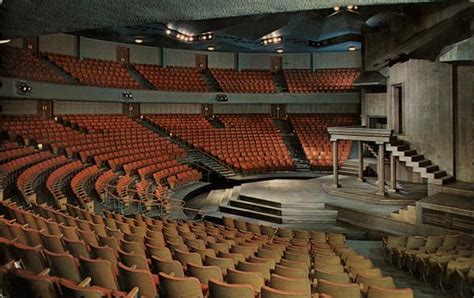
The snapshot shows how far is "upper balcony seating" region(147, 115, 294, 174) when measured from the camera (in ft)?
60.4

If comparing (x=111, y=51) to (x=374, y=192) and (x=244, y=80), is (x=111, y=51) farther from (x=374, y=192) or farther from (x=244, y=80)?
(x=374, y=192)

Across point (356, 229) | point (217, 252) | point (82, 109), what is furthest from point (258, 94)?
point (217, 252)

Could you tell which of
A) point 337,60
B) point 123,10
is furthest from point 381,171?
point 337,60

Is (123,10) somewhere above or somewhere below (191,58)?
below

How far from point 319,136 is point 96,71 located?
35.9ft

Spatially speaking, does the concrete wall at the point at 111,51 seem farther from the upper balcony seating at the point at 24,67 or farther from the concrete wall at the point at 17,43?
the upper balcony seating at the point at 24,67

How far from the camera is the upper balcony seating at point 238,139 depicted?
18422mm

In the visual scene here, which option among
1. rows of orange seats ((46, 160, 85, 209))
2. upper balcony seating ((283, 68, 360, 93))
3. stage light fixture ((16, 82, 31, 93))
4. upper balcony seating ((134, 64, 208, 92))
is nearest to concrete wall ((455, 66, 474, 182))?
rows of orange seats ((46, 160, 85, 209))

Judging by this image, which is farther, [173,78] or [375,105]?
[173,78]

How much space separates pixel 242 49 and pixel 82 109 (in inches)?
398

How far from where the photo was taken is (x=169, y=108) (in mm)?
23578

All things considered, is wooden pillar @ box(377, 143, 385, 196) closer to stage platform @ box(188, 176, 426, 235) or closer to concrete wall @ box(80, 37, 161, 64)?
stage platform @ box(188, 176, 426, 235)

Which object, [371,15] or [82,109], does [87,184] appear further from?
[371,15]

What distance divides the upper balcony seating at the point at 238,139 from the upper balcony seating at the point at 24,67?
5620mm
